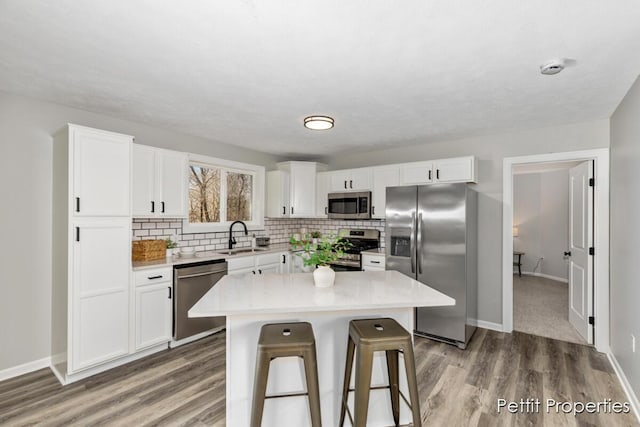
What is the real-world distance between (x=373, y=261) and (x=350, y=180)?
1317 millimetres

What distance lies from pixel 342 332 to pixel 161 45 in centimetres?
214

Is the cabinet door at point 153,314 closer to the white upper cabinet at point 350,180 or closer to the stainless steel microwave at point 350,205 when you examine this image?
the stainless steel microwave at point 350,205

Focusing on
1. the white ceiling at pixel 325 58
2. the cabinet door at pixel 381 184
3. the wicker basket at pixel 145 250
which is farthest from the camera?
the cabinet door at pixel 381 184

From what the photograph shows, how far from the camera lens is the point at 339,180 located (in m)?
4.98

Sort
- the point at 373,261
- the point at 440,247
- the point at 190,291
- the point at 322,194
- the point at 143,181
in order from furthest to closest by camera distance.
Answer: the point at 322,194
the point at 373,261
the point at 440,247
the point at 190,291
the point at 143,181

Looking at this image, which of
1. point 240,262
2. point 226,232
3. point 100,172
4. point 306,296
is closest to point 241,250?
point 226,232

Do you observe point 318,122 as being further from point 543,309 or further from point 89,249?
point 543,309

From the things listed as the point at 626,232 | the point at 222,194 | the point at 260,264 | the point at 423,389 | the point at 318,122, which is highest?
the point at 318,122

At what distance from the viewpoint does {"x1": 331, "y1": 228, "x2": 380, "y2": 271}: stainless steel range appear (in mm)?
4500

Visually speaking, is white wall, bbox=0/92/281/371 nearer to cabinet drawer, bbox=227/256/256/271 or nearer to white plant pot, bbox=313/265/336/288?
cabinet drawer, bbox=227/256/256/271

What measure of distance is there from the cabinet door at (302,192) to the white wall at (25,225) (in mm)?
2832

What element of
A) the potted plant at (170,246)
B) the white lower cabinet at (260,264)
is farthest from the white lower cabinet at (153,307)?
the white lower cabinet at (260,264)

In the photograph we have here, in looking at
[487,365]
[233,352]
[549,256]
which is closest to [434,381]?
[487,365]

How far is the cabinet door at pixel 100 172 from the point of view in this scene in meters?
2.64
